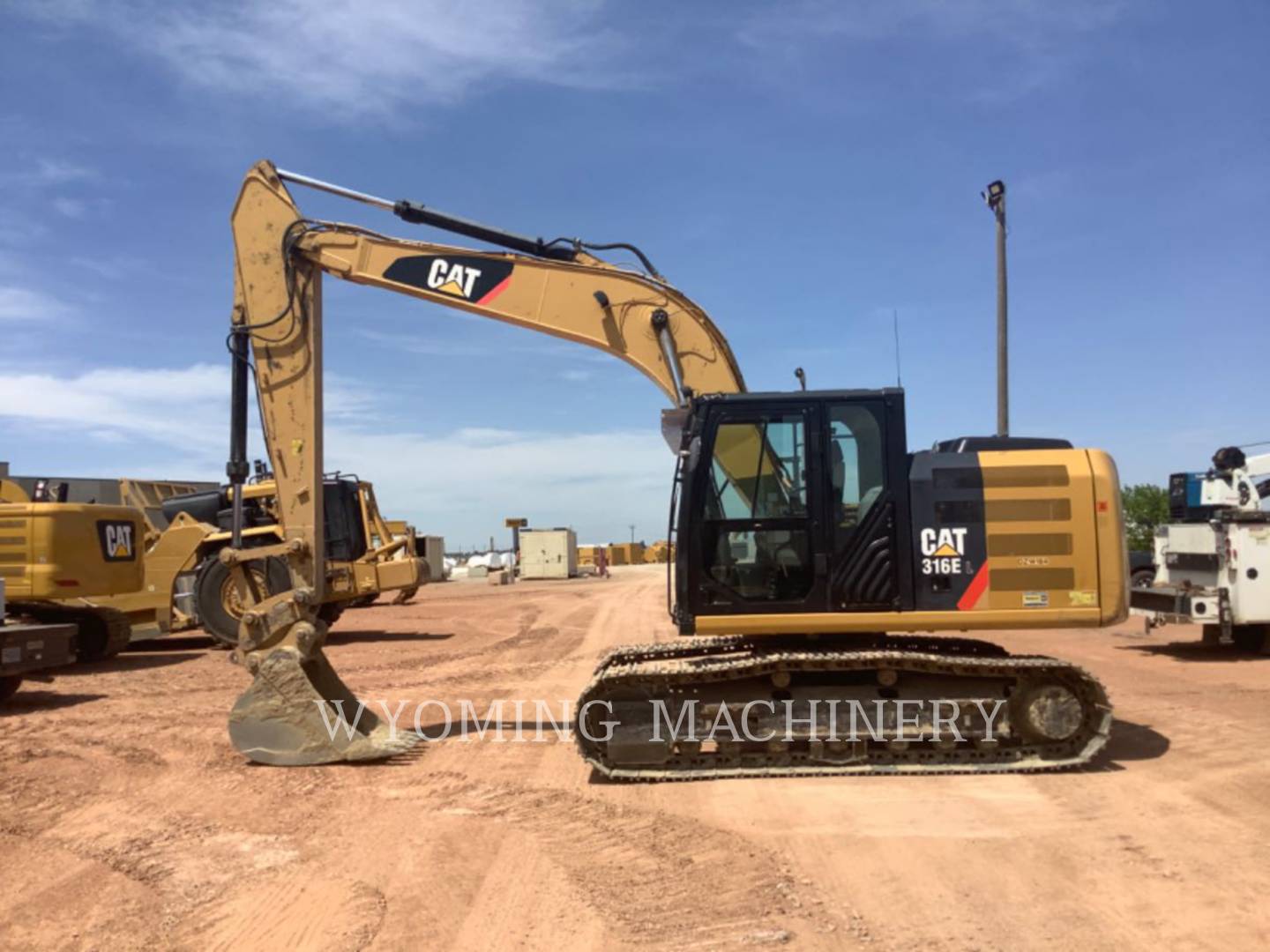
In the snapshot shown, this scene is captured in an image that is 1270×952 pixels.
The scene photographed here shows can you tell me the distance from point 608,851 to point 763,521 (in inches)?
106

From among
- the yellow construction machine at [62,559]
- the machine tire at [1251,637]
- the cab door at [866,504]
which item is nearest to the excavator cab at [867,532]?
the cab door at [866,504]

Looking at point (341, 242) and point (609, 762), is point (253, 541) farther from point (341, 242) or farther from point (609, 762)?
point (609, 762)

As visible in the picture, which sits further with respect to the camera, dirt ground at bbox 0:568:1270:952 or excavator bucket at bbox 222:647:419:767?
excavator bucket at bbox 222:647:419:767

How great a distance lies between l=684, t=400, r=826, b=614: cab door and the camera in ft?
24.0

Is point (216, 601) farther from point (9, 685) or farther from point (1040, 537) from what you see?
point (1040, 537)

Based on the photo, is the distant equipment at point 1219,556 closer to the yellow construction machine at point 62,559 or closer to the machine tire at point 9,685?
the yellow construction machine at point 62,559

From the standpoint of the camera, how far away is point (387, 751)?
26.5ft

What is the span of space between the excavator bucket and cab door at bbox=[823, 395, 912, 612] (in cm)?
395

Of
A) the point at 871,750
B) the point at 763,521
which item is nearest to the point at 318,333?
the point at 763,521

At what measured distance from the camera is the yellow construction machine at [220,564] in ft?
57.1

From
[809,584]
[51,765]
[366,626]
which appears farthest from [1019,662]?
[366,626]

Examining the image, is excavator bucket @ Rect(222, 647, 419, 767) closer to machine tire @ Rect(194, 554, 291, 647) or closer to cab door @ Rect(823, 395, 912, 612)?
cab door @ Rect(823, 395, 912, 612)

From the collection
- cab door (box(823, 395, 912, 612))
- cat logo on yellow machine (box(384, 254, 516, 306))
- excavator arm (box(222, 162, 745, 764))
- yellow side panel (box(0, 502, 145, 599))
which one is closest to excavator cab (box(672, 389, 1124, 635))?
cab door (box(823, 395, 912, 612))

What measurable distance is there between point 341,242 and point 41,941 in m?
6.01
